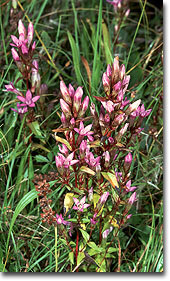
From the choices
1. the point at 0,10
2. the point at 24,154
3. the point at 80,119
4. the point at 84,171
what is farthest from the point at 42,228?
the point at 0,10

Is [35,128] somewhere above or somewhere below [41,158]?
above

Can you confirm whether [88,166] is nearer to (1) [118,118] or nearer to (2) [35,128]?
(1) [118,118]

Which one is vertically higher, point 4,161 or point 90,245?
point 4,161

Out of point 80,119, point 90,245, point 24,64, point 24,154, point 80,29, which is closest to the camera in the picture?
point 80,119

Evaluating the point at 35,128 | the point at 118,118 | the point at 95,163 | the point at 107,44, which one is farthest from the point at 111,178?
the point at 107,44

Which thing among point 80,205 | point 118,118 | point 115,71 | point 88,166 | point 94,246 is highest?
point 115,71

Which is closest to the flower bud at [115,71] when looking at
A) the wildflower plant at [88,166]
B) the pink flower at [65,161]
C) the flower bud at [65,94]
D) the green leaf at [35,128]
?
the wildflower plant at [88,166]

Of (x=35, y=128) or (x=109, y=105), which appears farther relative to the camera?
(x=35, y=128)

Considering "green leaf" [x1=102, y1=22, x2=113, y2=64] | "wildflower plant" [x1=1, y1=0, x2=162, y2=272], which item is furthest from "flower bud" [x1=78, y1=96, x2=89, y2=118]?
"green leaf" [x1=102, y1=22, x2=113, y2=64]

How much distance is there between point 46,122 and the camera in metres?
1.47

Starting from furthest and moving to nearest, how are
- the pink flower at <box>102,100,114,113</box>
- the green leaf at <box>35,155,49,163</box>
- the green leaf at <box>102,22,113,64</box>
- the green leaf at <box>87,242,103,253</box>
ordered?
the green leaf at <box>102,22,113,64</box> → the green leaf at <box>35,155,49,163</box> → the green leaf at <box>87,242,103,253</box> → the pink flower at <box>102,100,114,113</box>

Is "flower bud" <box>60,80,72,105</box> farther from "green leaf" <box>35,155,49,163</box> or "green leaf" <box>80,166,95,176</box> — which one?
"green leaf" <box>35,155,49,163</box>

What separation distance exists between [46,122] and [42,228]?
1.32 ft

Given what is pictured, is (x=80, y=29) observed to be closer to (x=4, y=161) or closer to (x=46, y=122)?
(x=46, y=122)
